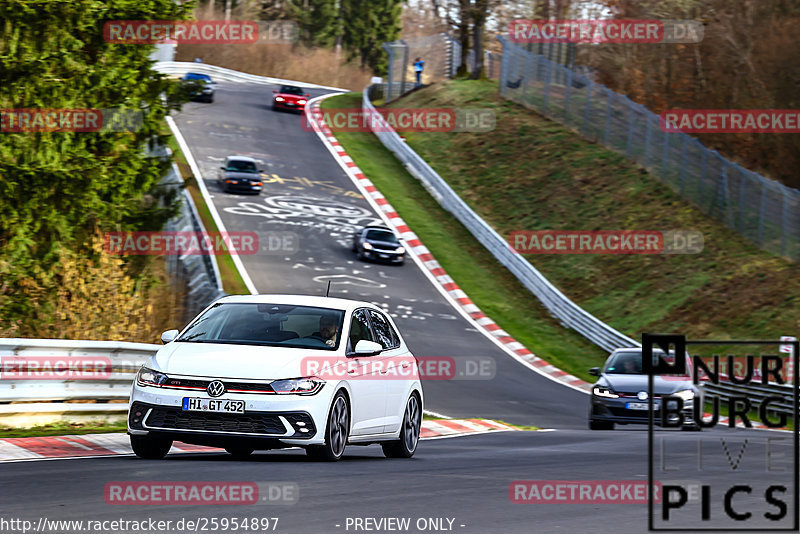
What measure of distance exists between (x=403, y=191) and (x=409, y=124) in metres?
11.0

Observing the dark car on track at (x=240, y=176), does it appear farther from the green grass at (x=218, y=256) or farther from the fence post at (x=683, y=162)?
the fence post at (x=683, y=162)

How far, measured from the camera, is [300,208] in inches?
1706

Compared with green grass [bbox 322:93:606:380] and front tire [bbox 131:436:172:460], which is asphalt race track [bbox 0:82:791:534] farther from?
green grass [bbox 322:93:606:380]

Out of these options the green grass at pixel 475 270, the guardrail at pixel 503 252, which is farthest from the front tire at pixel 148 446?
the guardrail at pixel 503 252

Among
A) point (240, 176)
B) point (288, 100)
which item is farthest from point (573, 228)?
point (288, 100)

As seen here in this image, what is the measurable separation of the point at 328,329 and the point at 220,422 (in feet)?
5.41

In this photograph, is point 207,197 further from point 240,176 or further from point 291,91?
point 291,91

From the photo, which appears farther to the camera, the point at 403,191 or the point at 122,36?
the point at 403,191

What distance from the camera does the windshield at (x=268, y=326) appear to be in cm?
1103

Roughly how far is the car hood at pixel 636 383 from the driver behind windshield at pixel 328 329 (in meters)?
8.43

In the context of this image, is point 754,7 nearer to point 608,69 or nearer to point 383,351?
point 608,69

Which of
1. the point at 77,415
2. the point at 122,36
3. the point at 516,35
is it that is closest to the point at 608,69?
the point at 516,35

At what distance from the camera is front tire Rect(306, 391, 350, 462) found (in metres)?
10.6

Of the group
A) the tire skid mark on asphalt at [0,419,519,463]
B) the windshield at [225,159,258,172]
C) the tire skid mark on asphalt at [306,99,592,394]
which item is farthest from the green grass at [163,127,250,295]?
the tire skid mark on asphalt at [0,419,519,463]
